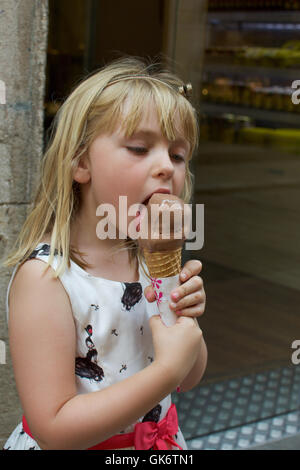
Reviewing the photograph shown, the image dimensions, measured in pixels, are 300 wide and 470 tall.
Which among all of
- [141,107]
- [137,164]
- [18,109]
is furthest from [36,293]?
[18,109]

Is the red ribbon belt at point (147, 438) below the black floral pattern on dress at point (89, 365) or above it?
below

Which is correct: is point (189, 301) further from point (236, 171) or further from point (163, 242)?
point (236, 171)

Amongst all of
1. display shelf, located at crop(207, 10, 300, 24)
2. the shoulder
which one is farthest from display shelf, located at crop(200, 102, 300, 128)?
the shoulder

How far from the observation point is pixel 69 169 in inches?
56.2

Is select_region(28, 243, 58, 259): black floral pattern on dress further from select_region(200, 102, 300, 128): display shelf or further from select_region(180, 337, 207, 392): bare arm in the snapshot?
select_region(200, 102, 300, 128): display shelf

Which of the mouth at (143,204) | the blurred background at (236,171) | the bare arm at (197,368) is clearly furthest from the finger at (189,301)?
the blurred background at (236,171)

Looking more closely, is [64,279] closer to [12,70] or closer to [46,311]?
[46,311]

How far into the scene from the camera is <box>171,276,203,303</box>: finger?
1.26 m

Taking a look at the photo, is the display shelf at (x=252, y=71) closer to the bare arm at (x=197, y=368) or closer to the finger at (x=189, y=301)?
the bare arm at (x=197, y=368)

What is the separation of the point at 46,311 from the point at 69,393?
169 mm

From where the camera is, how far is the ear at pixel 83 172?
143cm

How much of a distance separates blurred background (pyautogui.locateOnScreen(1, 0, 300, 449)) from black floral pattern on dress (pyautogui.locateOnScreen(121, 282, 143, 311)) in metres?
0.78

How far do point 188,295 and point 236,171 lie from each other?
29.7ft

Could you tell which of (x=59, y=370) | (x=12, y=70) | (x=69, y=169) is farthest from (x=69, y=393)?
(x=12, y=70)
